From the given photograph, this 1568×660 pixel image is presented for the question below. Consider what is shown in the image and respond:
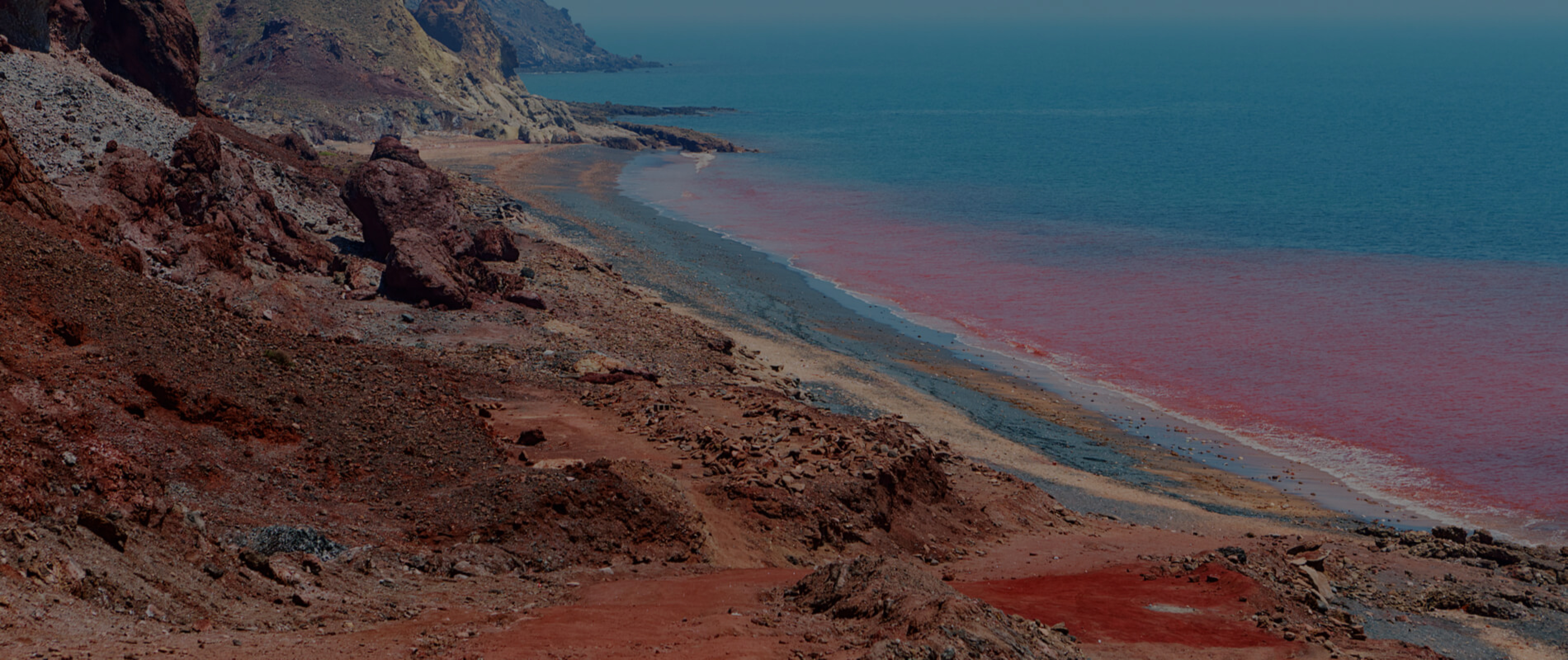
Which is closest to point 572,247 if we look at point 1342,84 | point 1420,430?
point 1420,430

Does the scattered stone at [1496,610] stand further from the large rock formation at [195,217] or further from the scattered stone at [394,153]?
the scattered stone at [394,153]

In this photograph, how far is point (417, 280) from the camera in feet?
97.7

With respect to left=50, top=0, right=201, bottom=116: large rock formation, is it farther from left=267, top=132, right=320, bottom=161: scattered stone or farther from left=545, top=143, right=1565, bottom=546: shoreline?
left=545, top=143, right=1565, bottom=546: shoreline

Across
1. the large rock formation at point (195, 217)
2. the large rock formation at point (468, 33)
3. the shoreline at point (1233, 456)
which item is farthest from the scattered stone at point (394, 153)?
the large rock formation at point (468, 33)

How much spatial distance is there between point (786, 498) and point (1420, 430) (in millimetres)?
21692

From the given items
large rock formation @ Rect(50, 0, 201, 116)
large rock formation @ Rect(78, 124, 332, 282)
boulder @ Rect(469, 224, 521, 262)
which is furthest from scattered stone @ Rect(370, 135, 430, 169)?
large rock formation @ Rect(50, 0, 201, 116)

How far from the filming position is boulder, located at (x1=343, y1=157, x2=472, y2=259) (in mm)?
34094

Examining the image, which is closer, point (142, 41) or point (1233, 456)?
point (1233, 456)

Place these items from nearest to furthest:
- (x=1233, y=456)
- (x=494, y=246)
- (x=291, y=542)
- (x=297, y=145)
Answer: (x=291, y=542) < (x=1233, y=456) < (x=494, y=246) < (x=297, y=145)

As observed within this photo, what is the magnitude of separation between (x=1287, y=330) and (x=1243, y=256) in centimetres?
1473

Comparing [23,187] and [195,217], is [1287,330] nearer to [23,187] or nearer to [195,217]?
[195,217]

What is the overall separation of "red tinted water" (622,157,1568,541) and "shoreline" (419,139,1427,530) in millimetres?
2641

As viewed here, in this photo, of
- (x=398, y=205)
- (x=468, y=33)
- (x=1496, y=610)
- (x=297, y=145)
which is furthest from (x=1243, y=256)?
(x=468, y=33)

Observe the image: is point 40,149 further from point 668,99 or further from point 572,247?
A: point 668,99
